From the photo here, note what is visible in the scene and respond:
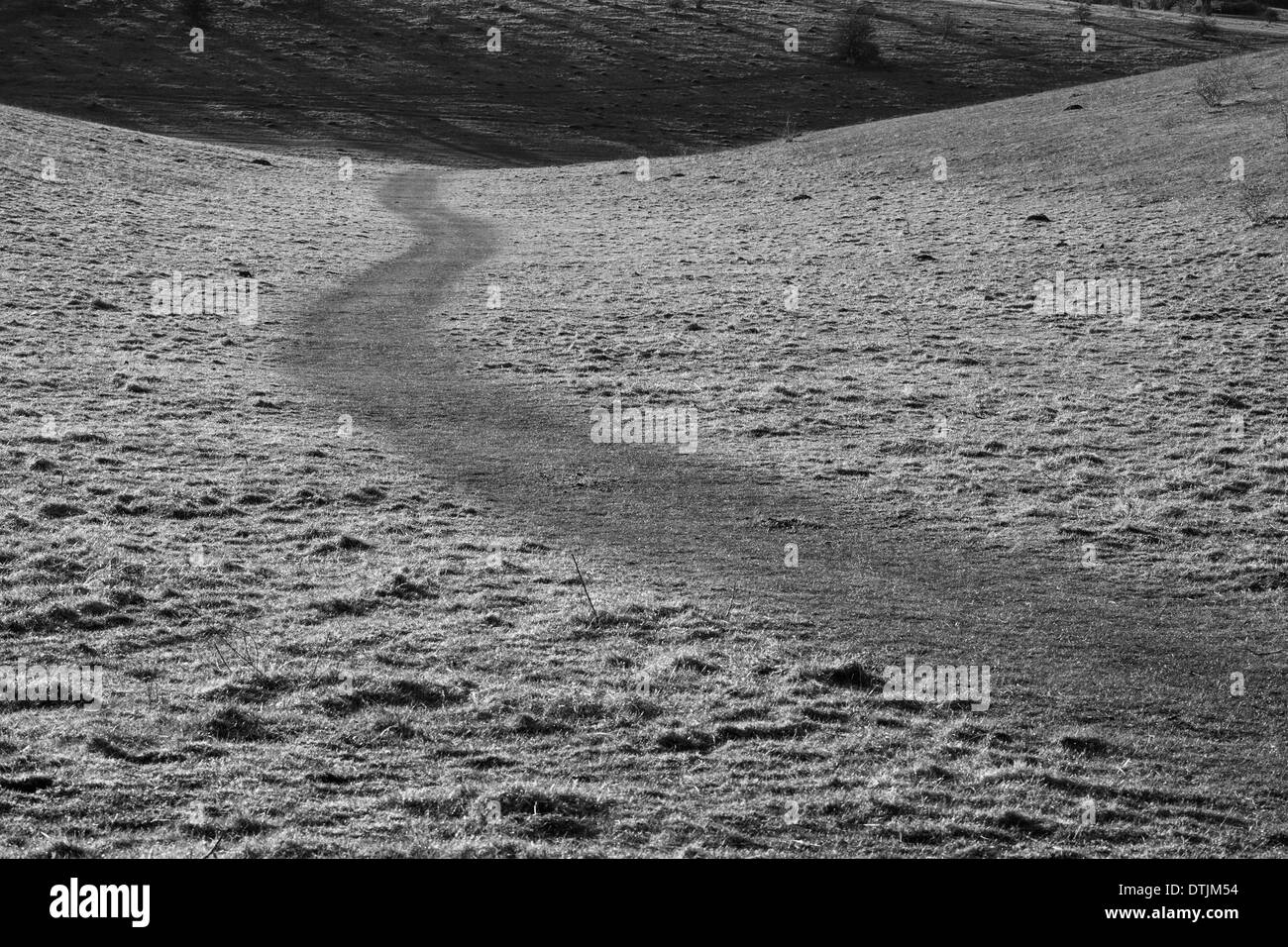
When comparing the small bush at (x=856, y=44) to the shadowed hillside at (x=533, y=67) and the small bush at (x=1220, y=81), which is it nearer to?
the shadowed hillside at (x=533, y=67)

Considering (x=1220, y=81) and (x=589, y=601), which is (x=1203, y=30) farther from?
(x=589, y=601)

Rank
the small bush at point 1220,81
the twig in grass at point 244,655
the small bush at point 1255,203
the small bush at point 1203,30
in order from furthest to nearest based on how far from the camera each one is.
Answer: the small bush at point 1203,30
the small bush at point 1220,81
the small bush at point 1255,203
the twig in grass at point 244,655

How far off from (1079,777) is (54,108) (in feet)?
241

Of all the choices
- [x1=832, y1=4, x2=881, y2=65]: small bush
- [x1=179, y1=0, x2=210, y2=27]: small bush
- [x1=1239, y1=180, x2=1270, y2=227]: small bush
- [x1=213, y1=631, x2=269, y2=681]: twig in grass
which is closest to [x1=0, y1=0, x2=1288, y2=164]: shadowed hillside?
[x1=179, y1=0, x2=210, y2=27]: small bush

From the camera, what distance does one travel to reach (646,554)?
1233 cm

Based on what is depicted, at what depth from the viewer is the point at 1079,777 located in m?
7.92

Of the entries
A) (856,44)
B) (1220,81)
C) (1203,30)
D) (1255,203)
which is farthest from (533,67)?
(1255,203)

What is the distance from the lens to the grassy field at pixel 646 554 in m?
7.45

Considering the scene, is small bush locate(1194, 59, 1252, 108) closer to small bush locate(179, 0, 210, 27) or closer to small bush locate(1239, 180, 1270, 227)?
small bush locate(1239, 180, 1270, 227)

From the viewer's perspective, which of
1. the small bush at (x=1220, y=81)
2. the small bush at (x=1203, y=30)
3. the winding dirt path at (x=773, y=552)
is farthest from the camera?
the small bush at (x=1203, y=30)

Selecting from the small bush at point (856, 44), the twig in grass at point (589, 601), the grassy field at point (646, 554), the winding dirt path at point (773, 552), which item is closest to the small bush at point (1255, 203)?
the grassy field at point (646, 554)

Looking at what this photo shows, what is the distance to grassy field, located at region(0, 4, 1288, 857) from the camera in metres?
7.45

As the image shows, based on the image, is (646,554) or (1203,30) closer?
(646,554)
